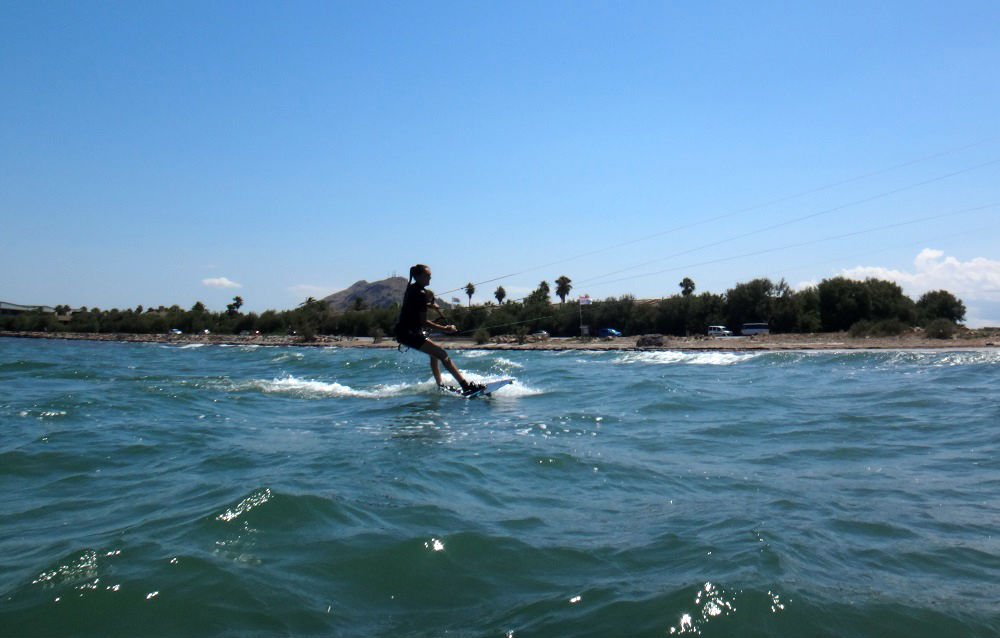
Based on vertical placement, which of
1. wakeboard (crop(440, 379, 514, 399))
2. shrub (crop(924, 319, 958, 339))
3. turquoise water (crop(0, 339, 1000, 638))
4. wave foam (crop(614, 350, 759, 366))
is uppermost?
shrub (crop(924, 319, 958, 339))

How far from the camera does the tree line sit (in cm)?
6019

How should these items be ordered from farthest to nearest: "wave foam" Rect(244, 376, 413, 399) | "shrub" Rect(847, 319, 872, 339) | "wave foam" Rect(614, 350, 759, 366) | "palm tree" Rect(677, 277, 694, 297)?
"palm tree" Rect(677, 277, 694, 297) → "shrub" Rect(847, 319, 872, 339) → "wave foam" Rect(614, 350, 759, 366) → "wave foam" Rect(244, 376, 413, 399)

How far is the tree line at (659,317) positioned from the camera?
197 ft

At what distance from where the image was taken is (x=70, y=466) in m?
6.88

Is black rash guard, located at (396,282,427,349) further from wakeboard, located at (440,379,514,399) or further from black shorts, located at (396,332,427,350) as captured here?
wakeboard, located at (440,379,514,399)

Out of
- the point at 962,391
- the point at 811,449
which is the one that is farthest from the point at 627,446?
the point at 962,391

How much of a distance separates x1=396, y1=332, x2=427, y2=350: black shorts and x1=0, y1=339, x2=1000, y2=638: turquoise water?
2.52 m

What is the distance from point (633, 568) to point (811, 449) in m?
4.26

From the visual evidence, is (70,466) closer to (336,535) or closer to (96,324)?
(336,535)

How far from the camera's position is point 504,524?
496cm

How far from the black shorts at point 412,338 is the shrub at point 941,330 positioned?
37.9 metres

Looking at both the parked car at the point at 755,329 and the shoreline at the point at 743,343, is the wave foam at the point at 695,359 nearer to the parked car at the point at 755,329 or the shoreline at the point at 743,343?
the shoreline at the point at 743,343

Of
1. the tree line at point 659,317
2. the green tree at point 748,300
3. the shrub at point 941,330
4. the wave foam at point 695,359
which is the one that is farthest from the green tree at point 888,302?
the wave foam at point 695,359

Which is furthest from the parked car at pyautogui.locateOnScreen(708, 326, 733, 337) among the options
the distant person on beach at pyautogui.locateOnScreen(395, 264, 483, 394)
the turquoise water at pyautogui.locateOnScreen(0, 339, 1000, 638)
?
the turquoise water at pyautogui.locateOnScreen(0, 339, 1000, 638)
